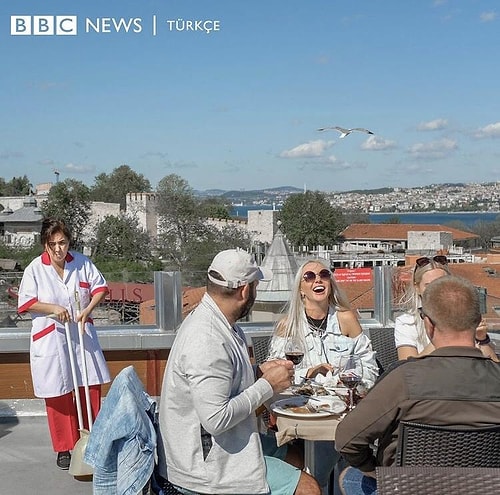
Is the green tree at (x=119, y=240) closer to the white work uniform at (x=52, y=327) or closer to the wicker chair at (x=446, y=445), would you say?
the white work uniform at (x=52, y=327)

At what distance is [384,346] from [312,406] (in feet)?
3.83

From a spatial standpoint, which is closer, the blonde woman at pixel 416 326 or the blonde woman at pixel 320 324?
the blonde woman at pixel 416 326

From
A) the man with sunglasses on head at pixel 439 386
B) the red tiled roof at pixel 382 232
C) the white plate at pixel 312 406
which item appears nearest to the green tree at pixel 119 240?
the red tiled roof at pixel 382 232

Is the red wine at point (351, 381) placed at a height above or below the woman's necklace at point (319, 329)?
below

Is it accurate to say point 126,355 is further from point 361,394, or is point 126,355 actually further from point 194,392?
point 194,392

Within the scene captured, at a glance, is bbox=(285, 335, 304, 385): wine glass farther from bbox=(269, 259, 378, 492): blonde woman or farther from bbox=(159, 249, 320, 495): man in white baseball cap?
bbox=(159, 249, 320, 495): man in white baseball cap

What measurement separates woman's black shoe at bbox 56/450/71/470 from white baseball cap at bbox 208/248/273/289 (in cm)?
200

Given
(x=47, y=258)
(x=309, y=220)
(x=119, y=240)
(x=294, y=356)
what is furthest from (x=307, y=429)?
(x=309, y=220)

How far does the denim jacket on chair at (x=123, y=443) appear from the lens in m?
2.38

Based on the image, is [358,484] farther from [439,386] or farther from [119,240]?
[119,240]

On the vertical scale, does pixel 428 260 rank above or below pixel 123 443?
above

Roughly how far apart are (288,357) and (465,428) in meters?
1.03

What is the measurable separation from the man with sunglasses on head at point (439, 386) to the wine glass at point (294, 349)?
0.76 metres

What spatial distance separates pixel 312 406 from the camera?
2.80m
